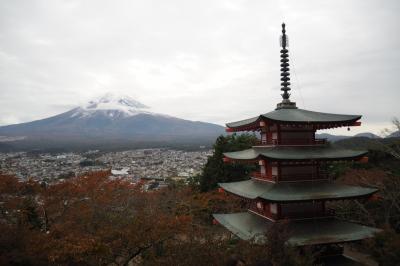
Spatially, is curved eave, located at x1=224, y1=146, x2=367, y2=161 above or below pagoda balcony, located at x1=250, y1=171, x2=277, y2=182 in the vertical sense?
above

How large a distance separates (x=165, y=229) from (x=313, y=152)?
25.1 feet

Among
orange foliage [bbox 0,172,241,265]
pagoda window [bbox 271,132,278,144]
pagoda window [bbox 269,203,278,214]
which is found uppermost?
pagoda window [bbox 271,132,278,144]

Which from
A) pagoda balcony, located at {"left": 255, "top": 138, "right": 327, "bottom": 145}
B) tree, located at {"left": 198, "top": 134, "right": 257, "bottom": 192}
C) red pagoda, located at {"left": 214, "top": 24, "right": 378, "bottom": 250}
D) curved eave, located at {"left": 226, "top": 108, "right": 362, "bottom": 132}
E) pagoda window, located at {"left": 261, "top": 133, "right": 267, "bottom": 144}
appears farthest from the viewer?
tree, located at {"left": 198, "top": 134, "right": 257, "bottom": 192}

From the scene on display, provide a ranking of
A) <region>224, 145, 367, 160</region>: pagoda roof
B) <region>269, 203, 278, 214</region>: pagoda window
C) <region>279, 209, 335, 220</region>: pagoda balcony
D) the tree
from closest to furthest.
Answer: <region>224, 145, 367, 160</region>: pagoda roof, <region>279, 209, 335, 220</region>: pagoda balcony, <region>269, 203, 278, 214</region>: pagoda window, the tree

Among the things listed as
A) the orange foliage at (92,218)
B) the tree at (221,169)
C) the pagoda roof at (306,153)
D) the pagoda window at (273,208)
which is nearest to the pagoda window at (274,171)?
the pagoda roof at (306,153)

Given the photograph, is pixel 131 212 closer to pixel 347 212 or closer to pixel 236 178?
pixel 236 178

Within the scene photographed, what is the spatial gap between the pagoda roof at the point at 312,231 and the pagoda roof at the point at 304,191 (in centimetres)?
134

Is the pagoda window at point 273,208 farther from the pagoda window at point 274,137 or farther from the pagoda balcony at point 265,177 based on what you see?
the pagoda window at point 274,137

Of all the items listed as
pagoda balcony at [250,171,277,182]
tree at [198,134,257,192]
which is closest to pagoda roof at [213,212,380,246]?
pagoda balcony at [250,171,277,182]

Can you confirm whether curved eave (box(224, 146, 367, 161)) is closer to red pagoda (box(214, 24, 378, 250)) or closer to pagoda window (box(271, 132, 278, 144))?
red pagoda (box(214, 24, 378, 250))

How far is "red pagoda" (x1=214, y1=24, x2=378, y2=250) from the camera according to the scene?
13.4 meters

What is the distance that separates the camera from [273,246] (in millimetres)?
11328

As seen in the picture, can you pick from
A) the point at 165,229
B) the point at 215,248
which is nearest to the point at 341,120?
the point at 215,248

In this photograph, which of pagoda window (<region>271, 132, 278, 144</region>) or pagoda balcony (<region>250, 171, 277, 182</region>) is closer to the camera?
pagoda balcony (<region>250, 171, 277, 182</region>)
